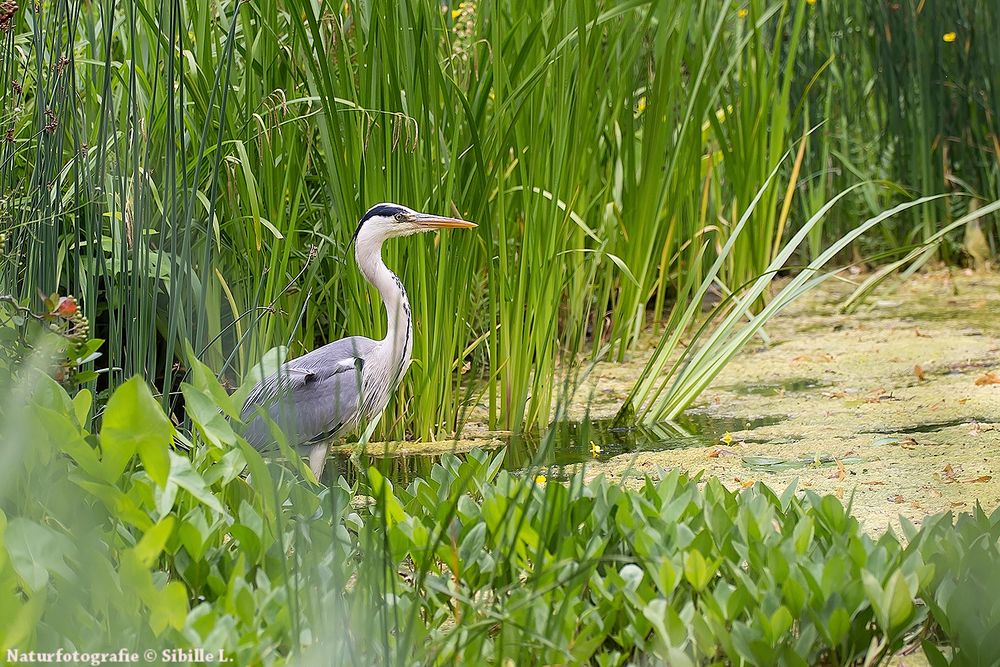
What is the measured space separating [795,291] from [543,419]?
0.69 metres

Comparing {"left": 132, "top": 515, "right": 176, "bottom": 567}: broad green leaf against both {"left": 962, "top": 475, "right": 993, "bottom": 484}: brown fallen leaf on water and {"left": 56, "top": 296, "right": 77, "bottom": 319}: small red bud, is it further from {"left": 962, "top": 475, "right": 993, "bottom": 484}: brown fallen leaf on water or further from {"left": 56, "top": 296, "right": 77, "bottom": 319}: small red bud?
{"left": 962, "top": 475, "right": 993, "bottom": 484}: brown fallen leaf on water

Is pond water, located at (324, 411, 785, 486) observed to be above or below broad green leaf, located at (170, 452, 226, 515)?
below

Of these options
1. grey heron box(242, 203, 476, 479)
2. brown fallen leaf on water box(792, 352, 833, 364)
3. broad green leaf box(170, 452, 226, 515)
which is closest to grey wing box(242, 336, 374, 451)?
grey heron box(242, 203, 476, 479)

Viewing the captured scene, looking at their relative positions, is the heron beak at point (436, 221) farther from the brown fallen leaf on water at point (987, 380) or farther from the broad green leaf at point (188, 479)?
the brown fallen leaf on water at point (987, 380)

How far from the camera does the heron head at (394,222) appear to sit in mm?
2396

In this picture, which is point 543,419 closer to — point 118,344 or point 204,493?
point 118,344

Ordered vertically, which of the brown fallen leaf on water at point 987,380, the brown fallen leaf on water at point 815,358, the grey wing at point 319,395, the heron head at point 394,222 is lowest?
the brown fallen leaf on water at point 815,358

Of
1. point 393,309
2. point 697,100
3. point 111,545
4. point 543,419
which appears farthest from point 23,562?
point 697,100

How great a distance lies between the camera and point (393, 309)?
8.03 feet

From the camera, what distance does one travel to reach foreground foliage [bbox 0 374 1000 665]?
4.12 ft

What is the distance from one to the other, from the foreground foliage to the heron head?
80 centimetres

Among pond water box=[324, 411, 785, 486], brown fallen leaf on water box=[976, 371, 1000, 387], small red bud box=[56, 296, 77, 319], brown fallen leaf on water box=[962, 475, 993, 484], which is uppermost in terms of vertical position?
small red bud box=[56, 296, 77, 319]

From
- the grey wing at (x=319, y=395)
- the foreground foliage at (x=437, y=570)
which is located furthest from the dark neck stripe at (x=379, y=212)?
the foreground foliage at (x=437, y=570)

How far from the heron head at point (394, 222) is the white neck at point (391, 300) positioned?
0.08ft
